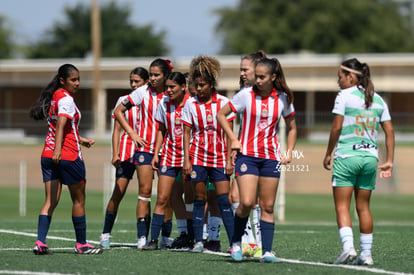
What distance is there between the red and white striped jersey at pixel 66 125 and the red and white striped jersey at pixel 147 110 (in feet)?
3.60

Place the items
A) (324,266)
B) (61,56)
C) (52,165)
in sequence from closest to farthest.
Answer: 1. (324,266)
2. (52,165)
3. (61,56)

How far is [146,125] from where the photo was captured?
11.4m

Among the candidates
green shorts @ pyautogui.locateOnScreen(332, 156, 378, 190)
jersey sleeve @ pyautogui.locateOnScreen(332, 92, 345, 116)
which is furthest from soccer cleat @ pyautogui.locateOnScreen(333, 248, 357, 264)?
jersey sleeve @ pyautogui.locateOnScreen(332, 92, 345, 116)

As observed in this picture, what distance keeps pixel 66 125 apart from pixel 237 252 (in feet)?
7.75

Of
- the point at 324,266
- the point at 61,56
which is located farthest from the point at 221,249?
the point at 61,56

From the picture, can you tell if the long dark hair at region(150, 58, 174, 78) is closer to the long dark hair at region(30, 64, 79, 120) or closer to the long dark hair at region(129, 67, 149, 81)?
the long dark hair at region(129, 67, 149, 81)

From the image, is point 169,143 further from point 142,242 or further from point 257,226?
point 257,226

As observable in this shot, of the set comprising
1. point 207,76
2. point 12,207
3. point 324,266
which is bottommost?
point 12,207

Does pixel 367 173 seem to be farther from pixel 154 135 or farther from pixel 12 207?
pixel 12 207

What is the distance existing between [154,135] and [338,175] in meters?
2.81

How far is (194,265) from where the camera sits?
30.3 feet

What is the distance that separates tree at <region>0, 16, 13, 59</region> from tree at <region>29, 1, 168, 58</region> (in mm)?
3059

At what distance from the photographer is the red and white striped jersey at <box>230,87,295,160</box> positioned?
9.45 metres

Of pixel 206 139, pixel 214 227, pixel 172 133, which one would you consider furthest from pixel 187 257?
pixel 172 133
